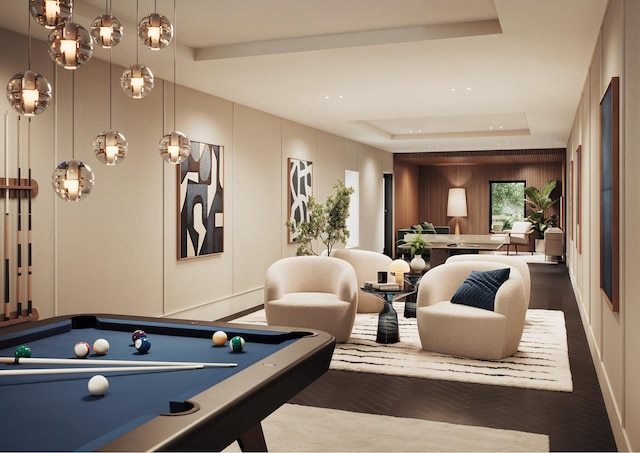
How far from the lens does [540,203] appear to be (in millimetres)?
16516

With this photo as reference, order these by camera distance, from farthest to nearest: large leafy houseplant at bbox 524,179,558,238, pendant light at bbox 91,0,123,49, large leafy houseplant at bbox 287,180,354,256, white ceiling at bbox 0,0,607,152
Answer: large leafy houseplant at bbox 524,179,558,238, large leafy houseplant at bbox 287,180,354,256, white ceiling at bbox 0,0,607,152, pendant light at bbox 91,0,123,49

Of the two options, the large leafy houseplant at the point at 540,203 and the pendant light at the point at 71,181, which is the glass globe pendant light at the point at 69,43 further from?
the large leafy houseplant at the point at 540,203

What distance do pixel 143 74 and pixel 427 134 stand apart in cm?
1030

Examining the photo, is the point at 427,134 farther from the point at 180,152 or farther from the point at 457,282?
the point at 180,152

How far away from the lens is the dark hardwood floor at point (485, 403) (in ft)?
12.0

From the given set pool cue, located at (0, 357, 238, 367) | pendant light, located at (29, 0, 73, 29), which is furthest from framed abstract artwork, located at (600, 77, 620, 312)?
pendant light, located at (29, 0, 73, 29)

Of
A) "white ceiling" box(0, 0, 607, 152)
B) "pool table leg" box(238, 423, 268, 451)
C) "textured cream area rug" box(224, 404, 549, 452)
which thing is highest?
"white ceiling" box(0, 0, 607, 152)

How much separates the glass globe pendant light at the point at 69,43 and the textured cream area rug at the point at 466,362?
10.8 ft

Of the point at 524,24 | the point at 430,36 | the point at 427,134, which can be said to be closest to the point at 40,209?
the point at 430,36

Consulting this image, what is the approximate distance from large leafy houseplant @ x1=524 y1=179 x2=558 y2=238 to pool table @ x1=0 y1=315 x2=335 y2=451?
14629mm

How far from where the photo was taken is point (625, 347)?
10.3 feet

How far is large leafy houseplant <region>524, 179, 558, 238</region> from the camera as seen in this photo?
16422mm

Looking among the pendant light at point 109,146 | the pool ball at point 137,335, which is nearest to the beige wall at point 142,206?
the pendant light at point 109,146

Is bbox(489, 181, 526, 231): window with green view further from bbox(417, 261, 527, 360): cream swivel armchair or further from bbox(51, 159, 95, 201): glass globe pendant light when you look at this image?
bbox(51, 159, 95, 201): glass globe pendant light
